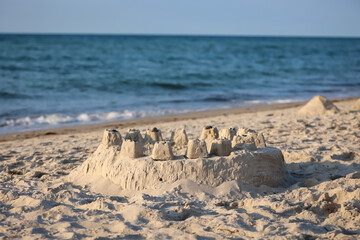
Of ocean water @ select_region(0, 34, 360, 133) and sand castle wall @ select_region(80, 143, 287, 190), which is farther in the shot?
ocean water @ select_region(0, 34, 360, 133)

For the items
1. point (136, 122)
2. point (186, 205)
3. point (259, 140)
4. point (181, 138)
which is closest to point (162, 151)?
point (186, 205)

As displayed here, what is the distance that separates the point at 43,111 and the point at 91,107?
129 centimetres

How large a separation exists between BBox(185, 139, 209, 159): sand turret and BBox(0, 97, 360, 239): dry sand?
10.7 inches

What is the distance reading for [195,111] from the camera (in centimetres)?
1003

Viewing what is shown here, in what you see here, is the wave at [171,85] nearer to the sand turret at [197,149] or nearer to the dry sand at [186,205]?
the dry sand at [186,205]

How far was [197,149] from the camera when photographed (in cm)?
365

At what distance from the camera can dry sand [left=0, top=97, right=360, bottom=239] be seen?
9.16ft

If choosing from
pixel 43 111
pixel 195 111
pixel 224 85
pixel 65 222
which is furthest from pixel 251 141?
pixel 224 85

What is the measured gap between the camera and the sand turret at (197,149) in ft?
11.9

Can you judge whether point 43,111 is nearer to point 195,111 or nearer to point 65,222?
point 195,111

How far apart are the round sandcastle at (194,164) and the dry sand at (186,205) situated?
0.08 m

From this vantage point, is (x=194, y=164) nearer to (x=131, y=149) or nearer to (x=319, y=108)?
(x=131, y=149)

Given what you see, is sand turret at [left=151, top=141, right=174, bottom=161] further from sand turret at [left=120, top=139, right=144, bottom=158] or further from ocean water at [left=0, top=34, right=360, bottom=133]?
ocean water at [left=0, top=34, right=360, bottom=133]

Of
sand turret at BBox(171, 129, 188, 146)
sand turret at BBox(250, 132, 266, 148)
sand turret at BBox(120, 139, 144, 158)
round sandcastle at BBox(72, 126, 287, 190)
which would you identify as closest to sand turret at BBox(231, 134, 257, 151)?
round sandcastle at BBox(72, 126, 287, 190)
